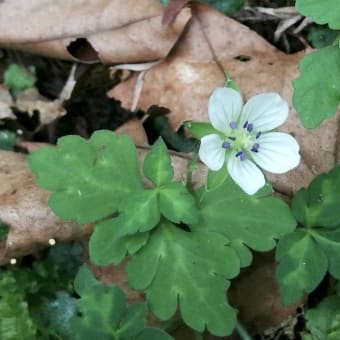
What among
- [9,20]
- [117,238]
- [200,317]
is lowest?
[200,317]

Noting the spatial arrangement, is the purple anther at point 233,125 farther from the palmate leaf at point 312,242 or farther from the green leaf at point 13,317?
the green leaf at point 13,317

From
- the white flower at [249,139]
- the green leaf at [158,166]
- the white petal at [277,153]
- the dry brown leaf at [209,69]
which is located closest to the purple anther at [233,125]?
the white flower at [249,139]

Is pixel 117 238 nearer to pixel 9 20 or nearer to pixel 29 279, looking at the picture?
pixel 29 279

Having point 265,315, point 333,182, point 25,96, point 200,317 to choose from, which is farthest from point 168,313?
point 25,96

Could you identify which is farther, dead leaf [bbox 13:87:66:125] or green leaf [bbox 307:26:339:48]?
dead leaf [bbox 13:87:66:125]

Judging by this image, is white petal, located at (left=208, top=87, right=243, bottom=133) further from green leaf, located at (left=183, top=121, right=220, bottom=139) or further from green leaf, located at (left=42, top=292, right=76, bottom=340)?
green leaf, located at (left=42, top=292, right=76, bottom=340)

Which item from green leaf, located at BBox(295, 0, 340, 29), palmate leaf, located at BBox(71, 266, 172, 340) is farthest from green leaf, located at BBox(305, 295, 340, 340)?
green leaf, located at BBox(295, 0, 340, 29)

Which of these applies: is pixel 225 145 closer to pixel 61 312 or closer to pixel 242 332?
pixel 242 332

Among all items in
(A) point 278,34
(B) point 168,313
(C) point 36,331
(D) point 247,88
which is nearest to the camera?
(B) point 168,313
